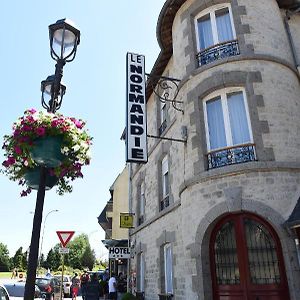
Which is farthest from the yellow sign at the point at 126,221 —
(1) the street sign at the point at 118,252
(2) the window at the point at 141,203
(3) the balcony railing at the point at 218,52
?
(3) the balcony railing at the point at 218,52

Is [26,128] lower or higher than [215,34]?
lower

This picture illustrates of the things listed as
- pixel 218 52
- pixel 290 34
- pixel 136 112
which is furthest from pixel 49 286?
pixel 290 34

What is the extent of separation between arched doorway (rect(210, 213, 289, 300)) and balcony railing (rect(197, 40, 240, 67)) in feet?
15.7

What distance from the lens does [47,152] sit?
4191 mm

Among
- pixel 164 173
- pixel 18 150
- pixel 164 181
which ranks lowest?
pixel 18 150

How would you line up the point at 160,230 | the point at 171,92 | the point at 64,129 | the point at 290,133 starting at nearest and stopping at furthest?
the point at 64,129 < the point at 290,133 < the point at 160,230 < the point at 171,92

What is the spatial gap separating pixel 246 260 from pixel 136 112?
5.21 m

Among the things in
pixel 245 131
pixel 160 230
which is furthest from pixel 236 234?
pixel 160 230

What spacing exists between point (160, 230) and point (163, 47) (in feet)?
23.9

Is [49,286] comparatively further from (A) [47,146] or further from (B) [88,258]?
(B) [88,258]

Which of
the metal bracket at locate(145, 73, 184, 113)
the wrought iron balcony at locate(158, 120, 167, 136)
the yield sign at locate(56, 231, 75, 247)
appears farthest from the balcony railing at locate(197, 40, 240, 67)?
the yield sign at locate(56, 231, 75, 247)

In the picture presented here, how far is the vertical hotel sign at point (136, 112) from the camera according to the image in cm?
989

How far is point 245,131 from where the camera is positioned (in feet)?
30.4

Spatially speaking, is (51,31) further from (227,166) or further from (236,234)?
(236,234)
